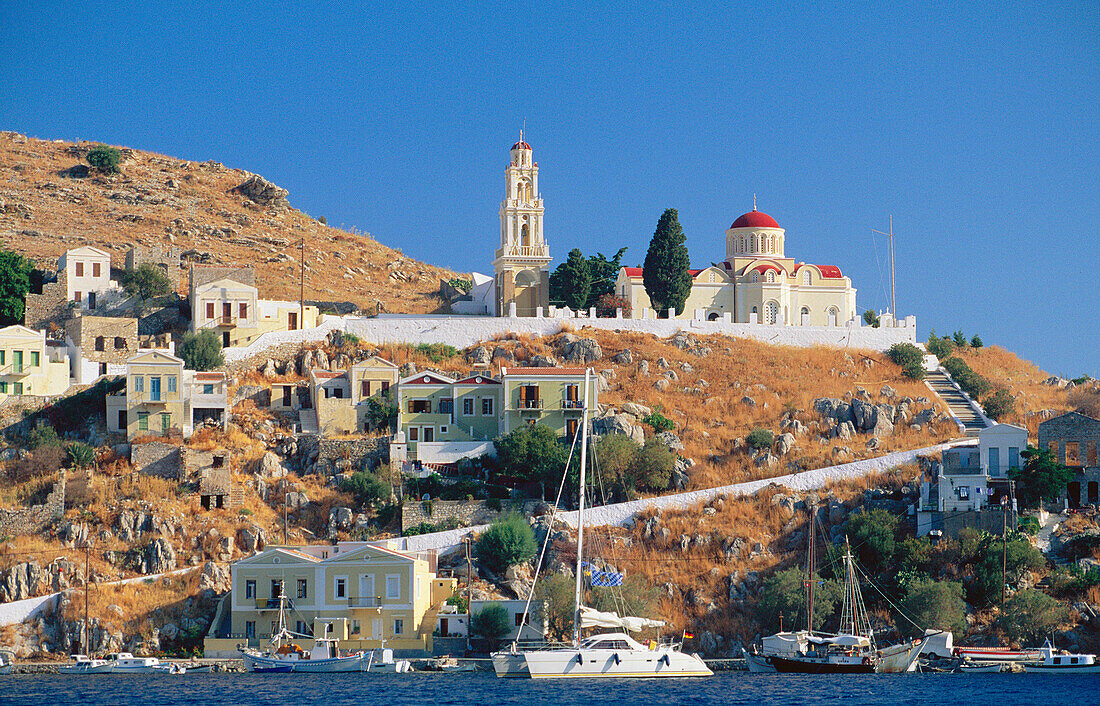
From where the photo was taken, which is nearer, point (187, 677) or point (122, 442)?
point (187, 677)

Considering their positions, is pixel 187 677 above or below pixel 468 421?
below

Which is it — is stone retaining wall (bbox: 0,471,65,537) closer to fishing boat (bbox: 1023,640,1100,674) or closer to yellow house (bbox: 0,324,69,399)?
yellow house (bbox: 0,324,69,399)

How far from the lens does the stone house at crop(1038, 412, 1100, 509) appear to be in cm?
6228

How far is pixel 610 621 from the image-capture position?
179 feet

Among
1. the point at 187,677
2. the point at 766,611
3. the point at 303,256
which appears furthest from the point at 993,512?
the point at 303,256

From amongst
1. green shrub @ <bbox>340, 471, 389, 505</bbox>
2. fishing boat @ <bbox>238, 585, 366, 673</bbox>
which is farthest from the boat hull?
green shrub @ <bbox>340, 471, 389, 505</bbox>

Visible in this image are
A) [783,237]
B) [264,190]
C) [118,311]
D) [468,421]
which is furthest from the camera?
[264,190]

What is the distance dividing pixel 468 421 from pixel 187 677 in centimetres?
2131

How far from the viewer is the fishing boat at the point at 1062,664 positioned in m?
54.0

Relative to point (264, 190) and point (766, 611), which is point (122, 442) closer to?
point (766, 611)

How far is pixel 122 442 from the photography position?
66875 millimetres

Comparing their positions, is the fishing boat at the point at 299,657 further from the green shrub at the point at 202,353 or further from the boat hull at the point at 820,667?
the green shrub at the point at 202,353

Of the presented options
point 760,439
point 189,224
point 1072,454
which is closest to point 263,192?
point 189,224

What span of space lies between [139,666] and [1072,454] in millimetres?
39044
